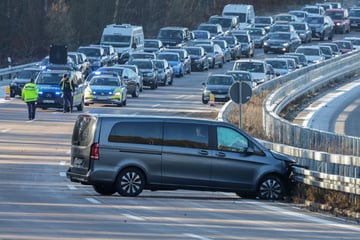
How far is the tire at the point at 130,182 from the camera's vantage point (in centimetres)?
2356

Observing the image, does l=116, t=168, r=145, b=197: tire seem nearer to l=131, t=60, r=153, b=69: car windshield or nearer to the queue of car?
the queue of car

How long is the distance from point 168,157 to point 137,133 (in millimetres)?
760

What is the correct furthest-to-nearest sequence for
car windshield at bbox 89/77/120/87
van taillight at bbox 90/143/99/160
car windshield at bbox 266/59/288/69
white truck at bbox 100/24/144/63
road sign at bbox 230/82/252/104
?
white truck at bbox 100/24/144/63 → car windshield at bbox 266/59/288/69 → car windshield at bbox 89/77/120/87 → road sign at bbox 230/82/252/104 → van taillight at bbox 90/143/99/160

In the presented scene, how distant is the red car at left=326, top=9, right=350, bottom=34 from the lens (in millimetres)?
97125

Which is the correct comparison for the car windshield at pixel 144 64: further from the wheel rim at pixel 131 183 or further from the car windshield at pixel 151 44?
the wheel rim at pixel 131 183

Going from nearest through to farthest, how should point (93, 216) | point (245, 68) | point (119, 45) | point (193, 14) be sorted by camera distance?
point (93, 216) < point (245, 68) < point (119, 45) < point (193, 14)

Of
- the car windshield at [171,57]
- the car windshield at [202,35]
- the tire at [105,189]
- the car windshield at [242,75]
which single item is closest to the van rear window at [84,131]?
the tire at [105,189]

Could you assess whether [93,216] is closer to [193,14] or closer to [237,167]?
[237,167]

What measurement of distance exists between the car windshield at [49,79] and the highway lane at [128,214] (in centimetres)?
1666

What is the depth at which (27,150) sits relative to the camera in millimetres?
33656

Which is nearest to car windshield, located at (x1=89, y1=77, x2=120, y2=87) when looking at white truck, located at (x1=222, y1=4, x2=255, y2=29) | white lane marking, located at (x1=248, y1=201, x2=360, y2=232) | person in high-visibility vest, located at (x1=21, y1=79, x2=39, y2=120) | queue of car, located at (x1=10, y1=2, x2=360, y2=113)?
queue of car, located at (x1=10, y1=2, x2=360, y2=113)

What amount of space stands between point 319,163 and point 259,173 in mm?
1196

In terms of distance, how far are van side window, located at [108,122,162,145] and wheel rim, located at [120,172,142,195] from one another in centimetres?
67

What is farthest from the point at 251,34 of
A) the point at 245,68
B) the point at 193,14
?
the point at 245,68
